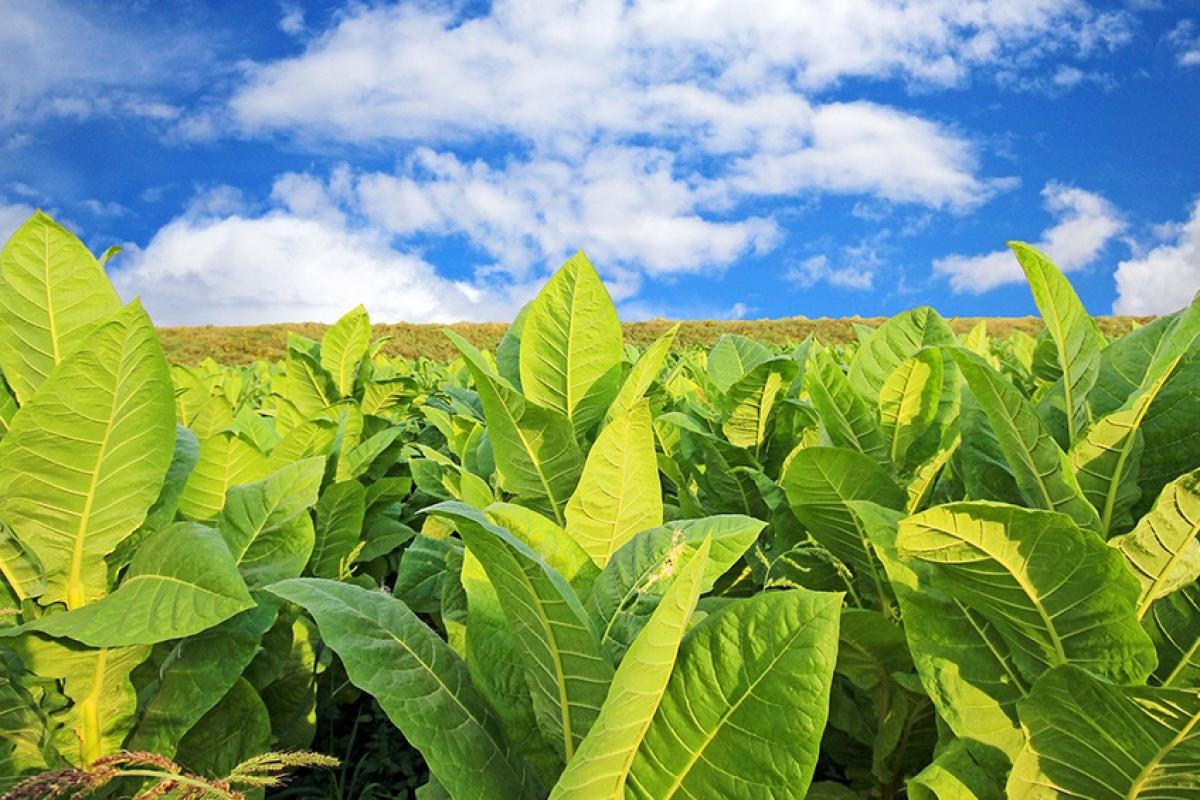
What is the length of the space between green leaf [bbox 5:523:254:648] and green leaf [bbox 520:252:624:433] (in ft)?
2.07

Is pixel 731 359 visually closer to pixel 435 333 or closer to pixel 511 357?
pixel 511 357

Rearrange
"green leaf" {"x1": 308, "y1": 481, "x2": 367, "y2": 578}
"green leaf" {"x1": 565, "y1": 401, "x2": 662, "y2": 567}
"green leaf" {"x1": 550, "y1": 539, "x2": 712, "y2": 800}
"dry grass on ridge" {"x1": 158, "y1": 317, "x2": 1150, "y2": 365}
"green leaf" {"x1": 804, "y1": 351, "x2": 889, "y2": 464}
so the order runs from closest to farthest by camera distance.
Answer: "green leaf" {"x1": 550, "y1": 539, "x2": 712, "y2": 800} < "green leaf" {"x1": 565, "y1": 401, "x2": 662, "y2": 567} < "green leaf" {"x1": 804, "y1": 351, "x2": 889, "y2": 464} < "green leaf" {"x1": 308, "y1": 481, "x2": 367, "y2": 578} < "dry grass on ridge" {"x1": 158, "y1": 317, "x2": 1150, "y2": 365}

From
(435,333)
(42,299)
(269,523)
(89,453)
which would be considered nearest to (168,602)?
(89,453)

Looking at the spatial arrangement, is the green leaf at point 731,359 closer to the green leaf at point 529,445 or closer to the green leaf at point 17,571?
the green leaf at point 529,445

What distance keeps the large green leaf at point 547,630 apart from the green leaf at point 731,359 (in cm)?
121

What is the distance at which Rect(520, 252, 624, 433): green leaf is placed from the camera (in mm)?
1673

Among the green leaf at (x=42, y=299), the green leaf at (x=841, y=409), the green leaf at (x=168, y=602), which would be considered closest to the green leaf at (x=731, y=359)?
the green leaf at (x=841, y=409)

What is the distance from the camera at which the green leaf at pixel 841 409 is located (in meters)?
1.71

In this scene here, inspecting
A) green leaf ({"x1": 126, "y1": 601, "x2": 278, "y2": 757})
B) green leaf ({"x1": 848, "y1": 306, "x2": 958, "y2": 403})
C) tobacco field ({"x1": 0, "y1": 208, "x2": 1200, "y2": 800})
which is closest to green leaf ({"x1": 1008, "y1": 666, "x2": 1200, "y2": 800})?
tobacco field ({"x1": 0, "y1": 208, "x2": 1200, "y2": 800})

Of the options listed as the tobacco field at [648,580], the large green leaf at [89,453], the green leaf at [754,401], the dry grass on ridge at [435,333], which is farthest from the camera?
the dry grass on ridge at [435,333]

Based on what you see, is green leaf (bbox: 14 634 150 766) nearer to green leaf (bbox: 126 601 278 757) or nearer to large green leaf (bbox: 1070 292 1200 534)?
green leaf (bbox: 126 601 278 757)

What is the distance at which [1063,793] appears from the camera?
1219 millimetres

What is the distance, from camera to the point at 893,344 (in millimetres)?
2062

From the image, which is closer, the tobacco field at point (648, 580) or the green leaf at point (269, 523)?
the tobacco field at point (648, 580)
